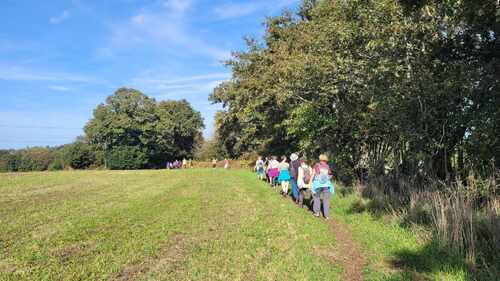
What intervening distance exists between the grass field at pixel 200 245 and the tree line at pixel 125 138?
51978 millimetres

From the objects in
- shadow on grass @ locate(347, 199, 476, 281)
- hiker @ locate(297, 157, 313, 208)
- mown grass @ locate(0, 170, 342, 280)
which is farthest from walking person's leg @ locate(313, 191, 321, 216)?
shadow on grass @ locate(347, 199, 476, 281)

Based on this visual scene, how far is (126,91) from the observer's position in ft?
214

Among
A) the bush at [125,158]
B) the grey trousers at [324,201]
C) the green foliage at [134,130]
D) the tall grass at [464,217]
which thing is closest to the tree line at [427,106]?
the tall grass at [464,217]

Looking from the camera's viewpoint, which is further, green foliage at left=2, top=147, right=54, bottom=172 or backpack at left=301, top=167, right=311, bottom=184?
green foliage at left=2, top=147, right=54, bottom=172

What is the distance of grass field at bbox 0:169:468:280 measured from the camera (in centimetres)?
580

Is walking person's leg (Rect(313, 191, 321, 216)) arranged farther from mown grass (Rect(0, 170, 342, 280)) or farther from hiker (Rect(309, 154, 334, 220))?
mown grass (Rect(0, 170, 342, 280))

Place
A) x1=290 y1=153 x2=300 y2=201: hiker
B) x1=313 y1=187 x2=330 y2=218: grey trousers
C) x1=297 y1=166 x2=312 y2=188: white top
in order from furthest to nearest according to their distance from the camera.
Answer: x1=290 y1=153 x2=300 y2=201: hiker
x1=297 y1=166 x2=312 y2=188: white top
x1=313 y1=187 x2=330 y2=218: grey trousers

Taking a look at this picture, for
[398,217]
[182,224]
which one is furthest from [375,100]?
[182,224]

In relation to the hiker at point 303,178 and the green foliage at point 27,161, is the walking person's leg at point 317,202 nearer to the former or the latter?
the hiker at point 303,178

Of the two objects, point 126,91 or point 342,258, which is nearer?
point 342,258

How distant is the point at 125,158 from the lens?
61.2 metres

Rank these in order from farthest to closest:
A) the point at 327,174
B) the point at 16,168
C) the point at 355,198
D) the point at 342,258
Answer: the point at 16,168 → the point at 355,198 → the point at 327,174 → the point at 342,258

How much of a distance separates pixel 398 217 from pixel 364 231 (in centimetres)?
105

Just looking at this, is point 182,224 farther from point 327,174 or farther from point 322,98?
point 322,98
